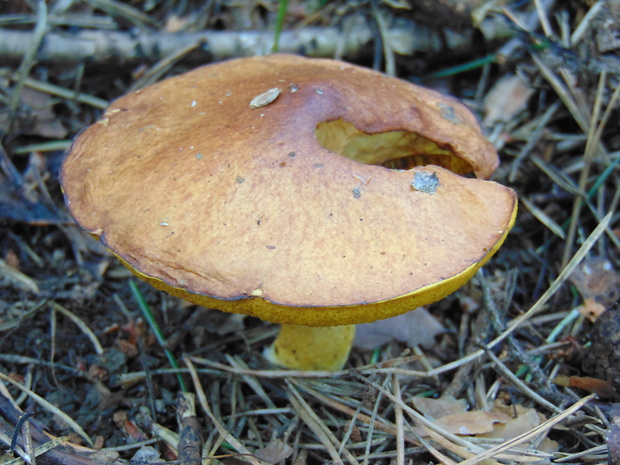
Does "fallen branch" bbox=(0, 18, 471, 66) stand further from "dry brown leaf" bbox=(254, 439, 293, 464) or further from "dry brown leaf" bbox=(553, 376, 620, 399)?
"dry brown leaf" bbox=(254, 439, 293, 464)

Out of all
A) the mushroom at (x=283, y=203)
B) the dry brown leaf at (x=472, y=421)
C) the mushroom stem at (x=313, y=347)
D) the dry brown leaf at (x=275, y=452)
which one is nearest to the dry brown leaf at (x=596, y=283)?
the dry brown leaf at (x=472, y=421)

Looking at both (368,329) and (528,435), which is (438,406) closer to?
(528,435)

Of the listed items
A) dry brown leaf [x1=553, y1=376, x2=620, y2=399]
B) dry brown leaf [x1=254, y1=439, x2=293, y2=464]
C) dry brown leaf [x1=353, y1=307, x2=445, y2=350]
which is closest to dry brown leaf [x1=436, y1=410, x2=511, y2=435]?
dry brown leaf [x1=553, y1=376, x2=620, y2=399]

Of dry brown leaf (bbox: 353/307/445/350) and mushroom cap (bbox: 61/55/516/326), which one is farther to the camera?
dry brown leaf (bbox: 353/307/445/350)

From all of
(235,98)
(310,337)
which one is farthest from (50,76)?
(310,337)

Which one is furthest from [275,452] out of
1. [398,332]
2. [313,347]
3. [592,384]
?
[592,384]

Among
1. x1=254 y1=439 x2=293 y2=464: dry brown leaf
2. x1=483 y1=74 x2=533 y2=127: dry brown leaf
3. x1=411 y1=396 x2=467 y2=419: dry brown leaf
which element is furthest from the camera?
x1=483 y1=74 x2=533 y2=127: dry brown leaf

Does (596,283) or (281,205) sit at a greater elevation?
(281,205)
